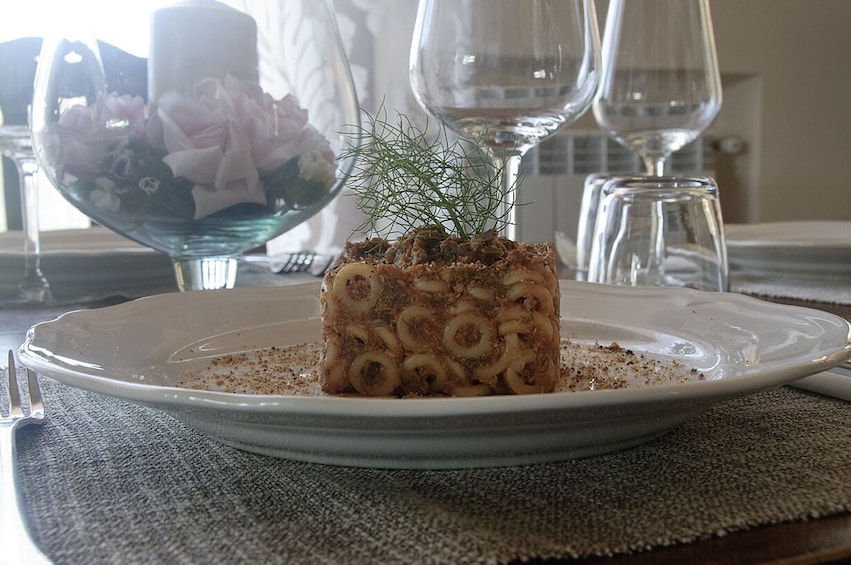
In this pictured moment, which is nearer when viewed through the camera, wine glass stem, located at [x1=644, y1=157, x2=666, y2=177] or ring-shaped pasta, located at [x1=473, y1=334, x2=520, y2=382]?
ring-shaped pasta, located at [x1=473, y1=334, x2=520, y2=382]

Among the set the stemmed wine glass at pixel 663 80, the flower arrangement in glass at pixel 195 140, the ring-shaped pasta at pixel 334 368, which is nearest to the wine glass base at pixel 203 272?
the flower arrangement in glass at pixel 195 140

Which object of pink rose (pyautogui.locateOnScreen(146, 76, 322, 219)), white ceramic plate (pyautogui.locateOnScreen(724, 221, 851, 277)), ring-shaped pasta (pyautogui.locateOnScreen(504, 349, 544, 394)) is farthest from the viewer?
white ceramic plate (pyautogui.locateOnScreen(724, 221, 851, 277))

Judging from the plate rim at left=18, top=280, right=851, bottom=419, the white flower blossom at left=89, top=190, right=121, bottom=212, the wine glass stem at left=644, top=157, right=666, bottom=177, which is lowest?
the plate rim at left=18, top=280, right=851, bottom=419

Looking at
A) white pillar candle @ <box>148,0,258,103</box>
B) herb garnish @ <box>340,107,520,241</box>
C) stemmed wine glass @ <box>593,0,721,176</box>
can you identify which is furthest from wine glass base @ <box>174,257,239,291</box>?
stemmed wine glass @ <box>593,0,721,176</box>

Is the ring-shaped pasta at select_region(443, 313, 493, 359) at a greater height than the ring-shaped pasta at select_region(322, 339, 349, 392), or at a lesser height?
greater

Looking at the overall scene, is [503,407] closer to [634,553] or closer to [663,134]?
[634,553]

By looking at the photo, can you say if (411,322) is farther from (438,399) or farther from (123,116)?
(123,116)

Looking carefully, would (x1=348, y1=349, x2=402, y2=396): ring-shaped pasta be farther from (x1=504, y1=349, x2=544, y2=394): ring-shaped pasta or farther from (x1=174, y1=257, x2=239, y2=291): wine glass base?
(x1=174, y1=257, x2=239, y2=291): wine glass base

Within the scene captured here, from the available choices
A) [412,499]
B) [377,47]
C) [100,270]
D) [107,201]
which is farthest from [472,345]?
[377,47]

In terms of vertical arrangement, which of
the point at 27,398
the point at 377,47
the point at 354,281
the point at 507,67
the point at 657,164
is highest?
the point at 377,47
